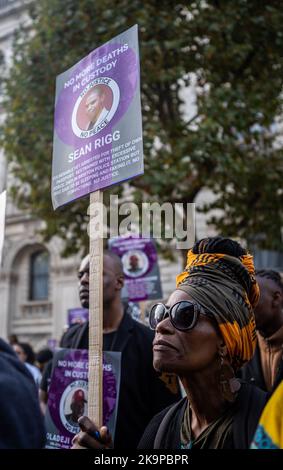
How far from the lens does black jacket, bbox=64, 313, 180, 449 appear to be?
112 inches

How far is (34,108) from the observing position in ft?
28.7

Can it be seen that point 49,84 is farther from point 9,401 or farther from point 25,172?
point 9,401

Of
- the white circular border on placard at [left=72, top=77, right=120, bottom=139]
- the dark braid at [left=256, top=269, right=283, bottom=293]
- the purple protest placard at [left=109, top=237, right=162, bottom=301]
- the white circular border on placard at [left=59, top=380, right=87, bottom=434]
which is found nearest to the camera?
the white circular border on placard at [left=72, top=77, right=120, bottom=139]

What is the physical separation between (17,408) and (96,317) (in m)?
0.64

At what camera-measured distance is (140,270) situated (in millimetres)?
6270

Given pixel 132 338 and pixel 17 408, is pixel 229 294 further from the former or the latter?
pixel 132 338

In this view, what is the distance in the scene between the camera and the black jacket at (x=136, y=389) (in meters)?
2.85

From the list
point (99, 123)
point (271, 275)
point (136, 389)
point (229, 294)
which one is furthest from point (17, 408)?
point (271, 275)

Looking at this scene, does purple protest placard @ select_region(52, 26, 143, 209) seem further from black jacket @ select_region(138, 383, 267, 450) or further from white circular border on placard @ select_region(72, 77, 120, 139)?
black jacket @ select_region(138, 383, 267, 450)

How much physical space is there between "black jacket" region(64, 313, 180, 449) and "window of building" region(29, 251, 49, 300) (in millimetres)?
16264

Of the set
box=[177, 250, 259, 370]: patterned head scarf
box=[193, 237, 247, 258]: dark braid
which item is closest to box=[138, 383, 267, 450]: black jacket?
box=[177, 250, 259, 370]: patterned head scarf

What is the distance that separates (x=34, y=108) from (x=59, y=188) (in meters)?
6.46
